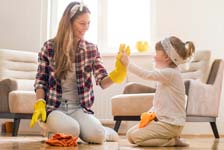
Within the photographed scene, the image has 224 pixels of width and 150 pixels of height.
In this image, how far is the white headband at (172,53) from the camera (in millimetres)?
2324

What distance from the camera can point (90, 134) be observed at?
2199 millimetres

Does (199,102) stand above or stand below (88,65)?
below

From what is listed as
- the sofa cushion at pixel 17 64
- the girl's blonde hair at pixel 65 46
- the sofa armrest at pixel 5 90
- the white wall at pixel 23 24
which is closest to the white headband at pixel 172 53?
the girl's blonde hair at pixel 65 46

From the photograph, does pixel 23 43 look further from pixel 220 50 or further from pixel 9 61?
pixel 220 50

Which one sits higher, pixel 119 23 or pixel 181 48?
pixel 119 23

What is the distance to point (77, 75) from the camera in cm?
228

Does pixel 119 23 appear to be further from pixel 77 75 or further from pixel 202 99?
pixel 77 75

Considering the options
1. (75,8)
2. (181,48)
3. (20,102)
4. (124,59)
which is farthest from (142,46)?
(124,59)

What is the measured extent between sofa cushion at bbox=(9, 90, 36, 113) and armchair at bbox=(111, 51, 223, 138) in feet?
2.35

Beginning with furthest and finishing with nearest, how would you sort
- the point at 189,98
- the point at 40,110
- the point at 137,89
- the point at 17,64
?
the point at 17,64 → the point at 137,89 → the point at 189,98 → the point at 40,110

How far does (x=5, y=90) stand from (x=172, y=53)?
191cm

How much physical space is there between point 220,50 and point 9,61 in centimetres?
219

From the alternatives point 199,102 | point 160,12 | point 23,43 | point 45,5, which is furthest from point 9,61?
point 199,102

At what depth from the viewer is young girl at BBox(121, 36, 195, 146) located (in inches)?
87.7
